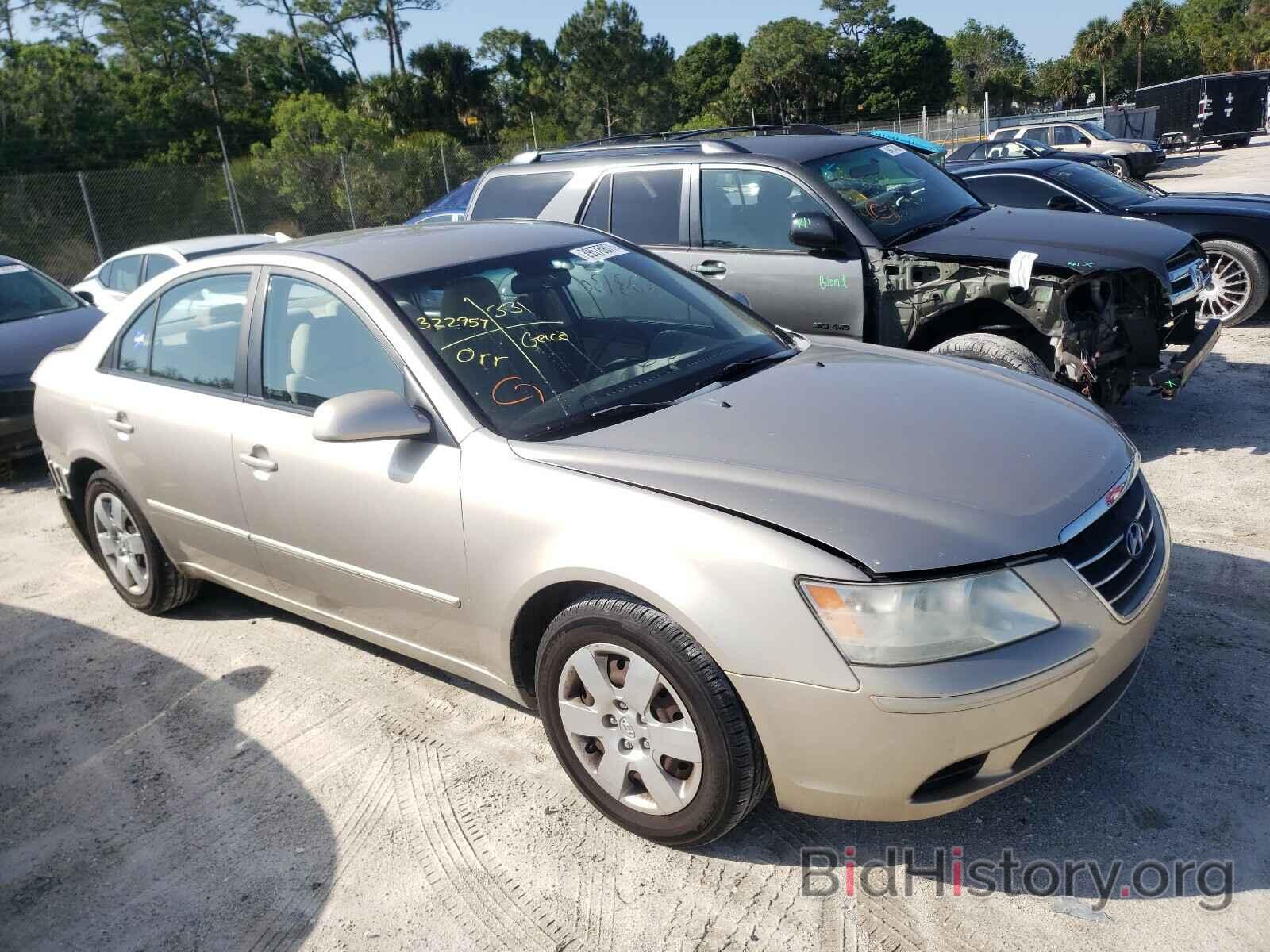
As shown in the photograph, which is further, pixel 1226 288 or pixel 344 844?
pixel 1226 288

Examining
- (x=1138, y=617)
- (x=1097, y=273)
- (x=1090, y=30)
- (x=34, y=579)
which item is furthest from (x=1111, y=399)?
(x=1090, y=30)

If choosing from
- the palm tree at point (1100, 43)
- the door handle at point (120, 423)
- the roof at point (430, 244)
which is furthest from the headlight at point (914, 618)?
the palm tree at point (1100, 43)

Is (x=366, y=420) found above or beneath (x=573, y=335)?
beneath

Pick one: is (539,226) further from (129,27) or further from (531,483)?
(129,27)

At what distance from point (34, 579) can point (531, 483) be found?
12.8 ft

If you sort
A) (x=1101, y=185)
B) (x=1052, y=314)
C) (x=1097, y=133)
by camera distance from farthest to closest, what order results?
(x=1097, y=133)
(x=1101, y=185)
(x=1052, y=314)

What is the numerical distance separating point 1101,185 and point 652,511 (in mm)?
8181

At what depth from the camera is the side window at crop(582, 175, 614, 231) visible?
6.55 m

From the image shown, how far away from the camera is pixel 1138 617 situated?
8.48ft

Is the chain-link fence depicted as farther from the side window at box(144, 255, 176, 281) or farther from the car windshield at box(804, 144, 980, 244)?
the car windshield at box(804, 144, 980, 244)

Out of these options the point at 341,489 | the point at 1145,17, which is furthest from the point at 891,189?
the point at 1145,17

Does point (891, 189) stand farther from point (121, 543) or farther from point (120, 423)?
point (121, 543)

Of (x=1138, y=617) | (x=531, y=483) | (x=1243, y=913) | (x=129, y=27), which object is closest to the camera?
(x=1243, y=913)

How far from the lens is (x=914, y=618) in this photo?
7.59 ft
